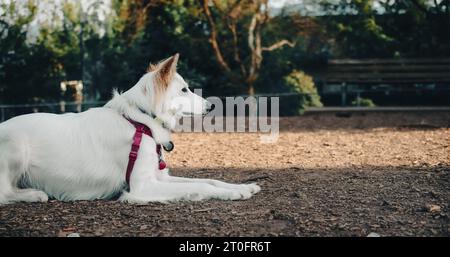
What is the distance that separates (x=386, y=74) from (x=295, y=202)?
485 inches

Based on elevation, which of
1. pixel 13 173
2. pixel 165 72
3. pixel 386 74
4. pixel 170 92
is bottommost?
pixel 13 173

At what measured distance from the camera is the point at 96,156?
4.32 meters

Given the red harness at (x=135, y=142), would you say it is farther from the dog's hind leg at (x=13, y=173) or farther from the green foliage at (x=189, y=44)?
the green foliage at (x=189, y=44)

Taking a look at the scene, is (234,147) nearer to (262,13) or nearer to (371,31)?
(262,13)

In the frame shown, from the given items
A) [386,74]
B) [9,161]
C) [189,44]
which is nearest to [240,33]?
[189,44]

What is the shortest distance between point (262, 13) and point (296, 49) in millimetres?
3120

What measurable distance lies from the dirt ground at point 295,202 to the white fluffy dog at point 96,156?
0.48 ft

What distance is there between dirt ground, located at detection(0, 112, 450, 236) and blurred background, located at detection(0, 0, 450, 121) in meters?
6.54

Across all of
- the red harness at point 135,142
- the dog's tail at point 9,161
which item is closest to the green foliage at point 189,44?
the dog's tail at point 9,161

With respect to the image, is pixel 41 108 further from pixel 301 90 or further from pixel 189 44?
pixel 301 90

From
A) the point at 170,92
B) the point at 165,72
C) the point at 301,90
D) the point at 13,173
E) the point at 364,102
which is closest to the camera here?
the point at 13,173

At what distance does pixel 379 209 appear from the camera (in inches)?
151

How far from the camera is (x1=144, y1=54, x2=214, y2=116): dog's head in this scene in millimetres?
4469
